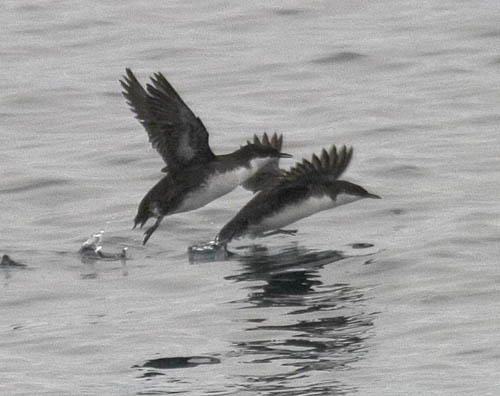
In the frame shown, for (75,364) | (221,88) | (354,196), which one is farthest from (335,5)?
(75,364)

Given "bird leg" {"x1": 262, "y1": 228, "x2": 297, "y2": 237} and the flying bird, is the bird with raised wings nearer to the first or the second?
the flying bird

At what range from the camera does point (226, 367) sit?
12.1 meters

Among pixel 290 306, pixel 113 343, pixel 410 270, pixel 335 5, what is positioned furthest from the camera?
pixel 335 5

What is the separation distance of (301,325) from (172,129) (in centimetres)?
351

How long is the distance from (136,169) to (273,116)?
9.08ft

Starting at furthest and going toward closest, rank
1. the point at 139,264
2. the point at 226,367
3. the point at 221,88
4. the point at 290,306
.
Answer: the point at 221,88
the point at 139,264
the point at 290,306
the point at 226,367

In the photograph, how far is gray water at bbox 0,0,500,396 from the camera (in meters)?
12.3

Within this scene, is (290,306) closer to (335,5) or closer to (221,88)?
→ (221,88)

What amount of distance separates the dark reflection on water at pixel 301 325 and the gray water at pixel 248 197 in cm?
3

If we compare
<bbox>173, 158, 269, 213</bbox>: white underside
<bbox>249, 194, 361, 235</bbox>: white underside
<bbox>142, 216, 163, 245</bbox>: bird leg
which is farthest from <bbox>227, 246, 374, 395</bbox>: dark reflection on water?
<bbox>142, 216, 163, 245</bbox>: bird leg

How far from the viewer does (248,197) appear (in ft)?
60.1

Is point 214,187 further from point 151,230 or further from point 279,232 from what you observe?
point 279,232

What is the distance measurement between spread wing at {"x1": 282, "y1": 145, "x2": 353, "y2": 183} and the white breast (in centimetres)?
41

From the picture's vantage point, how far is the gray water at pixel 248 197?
40.3 feet
